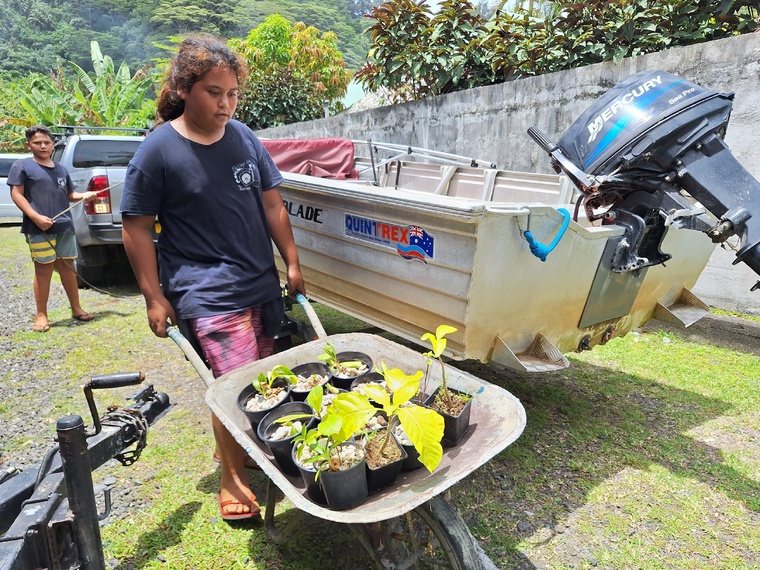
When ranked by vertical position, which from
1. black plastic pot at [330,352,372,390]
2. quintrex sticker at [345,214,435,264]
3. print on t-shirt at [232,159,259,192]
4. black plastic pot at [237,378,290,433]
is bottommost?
black plastic pot at [237,378,290,433]

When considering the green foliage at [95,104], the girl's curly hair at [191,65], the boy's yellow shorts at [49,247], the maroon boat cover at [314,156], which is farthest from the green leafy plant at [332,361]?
the green foliage at [95,104]

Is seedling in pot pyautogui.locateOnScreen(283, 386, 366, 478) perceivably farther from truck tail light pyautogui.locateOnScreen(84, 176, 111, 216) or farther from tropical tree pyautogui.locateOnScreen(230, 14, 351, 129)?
tropical tree pyautogui.locateOnScreen(230, 14, 351, 129)

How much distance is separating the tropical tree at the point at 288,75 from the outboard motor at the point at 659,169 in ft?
38.3

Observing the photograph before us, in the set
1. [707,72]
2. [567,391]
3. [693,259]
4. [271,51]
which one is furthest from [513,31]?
[271,51]

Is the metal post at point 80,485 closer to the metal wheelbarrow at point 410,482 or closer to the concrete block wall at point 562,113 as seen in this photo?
the metal wheelbarrow at point 410,482

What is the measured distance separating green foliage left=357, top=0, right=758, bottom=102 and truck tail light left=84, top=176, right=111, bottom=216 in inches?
156

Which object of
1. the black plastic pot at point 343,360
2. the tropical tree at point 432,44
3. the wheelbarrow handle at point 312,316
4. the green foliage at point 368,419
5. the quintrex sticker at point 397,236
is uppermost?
the tropical tree at point 432,44

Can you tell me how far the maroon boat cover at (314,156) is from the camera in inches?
178

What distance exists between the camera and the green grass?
2.16 meters

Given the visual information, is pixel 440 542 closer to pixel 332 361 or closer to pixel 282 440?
pixel 282 440

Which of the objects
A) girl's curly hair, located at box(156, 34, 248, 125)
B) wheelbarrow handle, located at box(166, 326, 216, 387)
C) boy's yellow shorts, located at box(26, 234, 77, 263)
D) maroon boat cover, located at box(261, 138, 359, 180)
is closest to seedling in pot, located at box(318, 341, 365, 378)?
wheelbarrow handle, located at box(166, 326, 216, 387)

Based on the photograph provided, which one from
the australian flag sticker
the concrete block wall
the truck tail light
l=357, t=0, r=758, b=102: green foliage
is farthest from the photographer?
the truck tail light

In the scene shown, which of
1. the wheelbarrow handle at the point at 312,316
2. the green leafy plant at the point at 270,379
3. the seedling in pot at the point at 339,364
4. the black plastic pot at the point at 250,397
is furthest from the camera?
the wheelbarrow handle at the point at 312,316

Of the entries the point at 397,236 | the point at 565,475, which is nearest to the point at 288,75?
the point at 397,236
